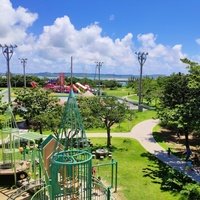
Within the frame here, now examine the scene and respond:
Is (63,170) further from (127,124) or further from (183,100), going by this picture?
(127,124)

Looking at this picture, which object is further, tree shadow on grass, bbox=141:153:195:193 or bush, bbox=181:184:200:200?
tree shadow on grass, bbox=141:153:195:193

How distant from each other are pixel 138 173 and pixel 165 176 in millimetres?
2006

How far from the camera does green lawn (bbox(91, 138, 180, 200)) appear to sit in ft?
67.3

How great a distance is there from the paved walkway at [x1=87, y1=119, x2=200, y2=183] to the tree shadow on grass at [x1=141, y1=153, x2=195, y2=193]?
793 millimetres

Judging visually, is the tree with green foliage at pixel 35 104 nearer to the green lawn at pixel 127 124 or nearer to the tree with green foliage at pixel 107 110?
the tree with green foliage at pixel 107 110

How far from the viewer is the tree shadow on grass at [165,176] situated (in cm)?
2145

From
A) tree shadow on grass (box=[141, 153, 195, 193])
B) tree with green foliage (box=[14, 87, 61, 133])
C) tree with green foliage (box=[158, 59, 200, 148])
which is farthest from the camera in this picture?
tree with green foliage (box=[14, 87, 61, 133])

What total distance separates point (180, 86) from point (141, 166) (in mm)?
8682

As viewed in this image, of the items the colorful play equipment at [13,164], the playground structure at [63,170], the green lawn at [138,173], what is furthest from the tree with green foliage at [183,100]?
the colorful play equipment at [13,164]

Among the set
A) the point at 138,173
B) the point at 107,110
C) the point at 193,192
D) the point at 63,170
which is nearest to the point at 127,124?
the point at 107,110

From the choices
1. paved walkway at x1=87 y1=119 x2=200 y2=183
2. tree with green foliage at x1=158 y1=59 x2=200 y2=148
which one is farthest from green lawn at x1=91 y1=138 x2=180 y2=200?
tree with green foliage at x1=158 y1=59 x2=200 y2=148

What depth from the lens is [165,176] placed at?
23.5 meters

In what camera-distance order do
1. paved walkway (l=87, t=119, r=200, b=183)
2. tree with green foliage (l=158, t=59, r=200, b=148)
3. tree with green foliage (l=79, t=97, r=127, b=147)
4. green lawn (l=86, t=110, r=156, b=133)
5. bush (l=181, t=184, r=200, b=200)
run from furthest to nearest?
green lawn (l=86, t=110, r=156, b=133), tree with green foliage (l=79, t=97, r=127, b=147), paved walkway (l=87, t=119, r=200, b=183), tree with green foliage (l=158, t=59, r=200, b=148), bush (l=181, t=184, r=200, b=200)

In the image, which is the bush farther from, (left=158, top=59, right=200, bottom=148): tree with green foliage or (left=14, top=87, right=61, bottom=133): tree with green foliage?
(left=14, top=87, right=61, bottom=133): tree with green foliage
